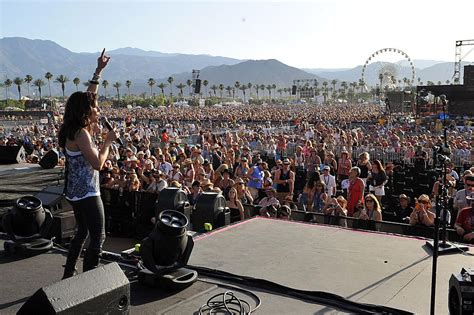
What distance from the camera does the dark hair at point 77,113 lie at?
370 cm

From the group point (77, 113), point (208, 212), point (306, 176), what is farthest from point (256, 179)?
point (77, 113)

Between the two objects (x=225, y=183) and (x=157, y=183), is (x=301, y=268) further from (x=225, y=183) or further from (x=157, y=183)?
(x=157, y=183)

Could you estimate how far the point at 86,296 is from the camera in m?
2.94

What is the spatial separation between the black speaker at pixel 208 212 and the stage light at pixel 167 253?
2026mm

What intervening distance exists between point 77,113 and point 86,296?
1.44m

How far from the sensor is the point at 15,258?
506cm

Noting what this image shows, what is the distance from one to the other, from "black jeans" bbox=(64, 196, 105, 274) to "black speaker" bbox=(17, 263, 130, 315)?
2.22ft

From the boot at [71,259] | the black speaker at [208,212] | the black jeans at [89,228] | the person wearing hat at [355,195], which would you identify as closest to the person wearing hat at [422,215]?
the person wearing hat at [355,195]

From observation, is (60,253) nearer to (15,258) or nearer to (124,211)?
(15,258)

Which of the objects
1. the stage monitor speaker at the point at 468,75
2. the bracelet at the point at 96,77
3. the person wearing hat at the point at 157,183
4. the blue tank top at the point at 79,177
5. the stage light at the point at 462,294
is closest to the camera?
the stage light at the point at 462,294

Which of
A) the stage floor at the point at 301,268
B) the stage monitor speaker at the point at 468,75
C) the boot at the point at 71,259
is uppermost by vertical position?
the stage monitor speaker at the point at 468,75

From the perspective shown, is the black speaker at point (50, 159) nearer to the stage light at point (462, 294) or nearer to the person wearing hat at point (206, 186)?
the person wearing hat at point (206, 186)

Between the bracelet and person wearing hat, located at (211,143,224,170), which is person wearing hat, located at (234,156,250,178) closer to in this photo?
person wearing hat, located at (211,143,224,170)

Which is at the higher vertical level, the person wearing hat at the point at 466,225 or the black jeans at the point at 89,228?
the black jeans at the point at 89,228
